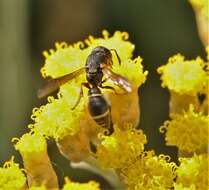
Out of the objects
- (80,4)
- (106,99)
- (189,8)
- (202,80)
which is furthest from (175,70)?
(80,4)

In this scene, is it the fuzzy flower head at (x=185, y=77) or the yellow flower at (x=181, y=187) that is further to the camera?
the fuzzy flower head at (x=185, y=77)

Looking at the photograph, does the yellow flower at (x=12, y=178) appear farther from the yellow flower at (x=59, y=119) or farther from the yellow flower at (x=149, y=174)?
the yellow flower at (x=149, y=174)

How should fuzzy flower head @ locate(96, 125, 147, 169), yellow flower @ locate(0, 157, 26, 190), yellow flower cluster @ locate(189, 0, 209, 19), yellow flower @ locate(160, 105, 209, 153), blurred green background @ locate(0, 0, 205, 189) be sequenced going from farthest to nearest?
blurred green background @ locate(0, 0, 205, 189) < yellow flower cluster @ locate(189, 0, 209, 19) < yellow flower @ locate(160, 105, 209, 153) < fuzzy flower head @ locate(96, 125, 147, 169) < yellow flower @ locate(0, 157, 26, 190)

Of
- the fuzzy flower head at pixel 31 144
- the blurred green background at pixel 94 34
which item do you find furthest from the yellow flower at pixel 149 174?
the blurred green background at pixel 94 34

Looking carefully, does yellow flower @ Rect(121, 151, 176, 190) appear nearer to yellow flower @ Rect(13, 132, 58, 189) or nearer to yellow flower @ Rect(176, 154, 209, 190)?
yellow flower @ Rect(176, 154, 209, 190)

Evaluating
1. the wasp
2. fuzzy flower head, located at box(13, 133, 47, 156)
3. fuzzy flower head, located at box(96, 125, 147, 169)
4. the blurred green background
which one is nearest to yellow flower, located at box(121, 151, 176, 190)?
fuzzy flower head, located at box(96, 125, 147, 169)

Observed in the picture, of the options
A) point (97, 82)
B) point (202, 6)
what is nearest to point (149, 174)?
point (97, 82)
